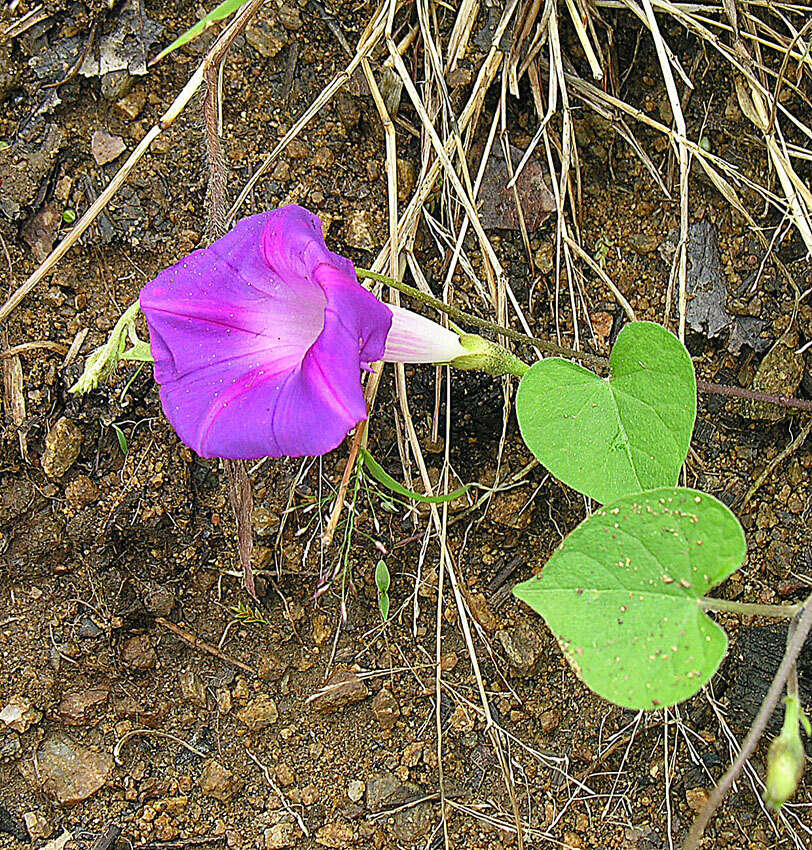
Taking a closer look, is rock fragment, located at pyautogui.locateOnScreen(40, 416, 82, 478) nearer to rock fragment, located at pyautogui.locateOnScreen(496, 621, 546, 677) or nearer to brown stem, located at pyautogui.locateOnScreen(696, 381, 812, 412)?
rock fragment, located at pyautogui.locateOnScreen(496, 621, 546, 677)

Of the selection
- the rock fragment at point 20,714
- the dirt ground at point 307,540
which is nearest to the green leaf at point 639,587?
the dirt ground at point 307,540

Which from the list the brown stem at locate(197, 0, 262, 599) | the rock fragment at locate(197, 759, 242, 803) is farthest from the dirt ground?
the brown stem at locate(197, 0, 262, 599)

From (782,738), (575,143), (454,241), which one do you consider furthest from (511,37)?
(782,738)

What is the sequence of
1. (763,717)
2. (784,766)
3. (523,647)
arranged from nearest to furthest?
(784,766) → (763,717) → (523,647)

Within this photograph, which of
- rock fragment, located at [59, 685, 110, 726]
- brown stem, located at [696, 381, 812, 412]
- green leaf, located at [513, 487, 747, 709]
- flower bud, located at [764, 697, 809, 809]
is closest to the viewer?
flower bud, located at [764, 697, 809, 809]

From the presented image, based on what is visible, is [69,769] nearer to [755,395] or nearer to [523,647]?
[523,647]

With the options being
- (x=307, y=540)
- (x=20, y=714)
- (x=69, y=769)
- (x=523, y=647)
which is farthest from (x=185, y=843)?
(x=523, y=647)

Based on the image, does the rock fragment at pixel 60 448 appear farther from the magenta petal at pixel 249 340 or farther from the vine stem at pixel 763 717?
the vine stem at pixel 763 717
